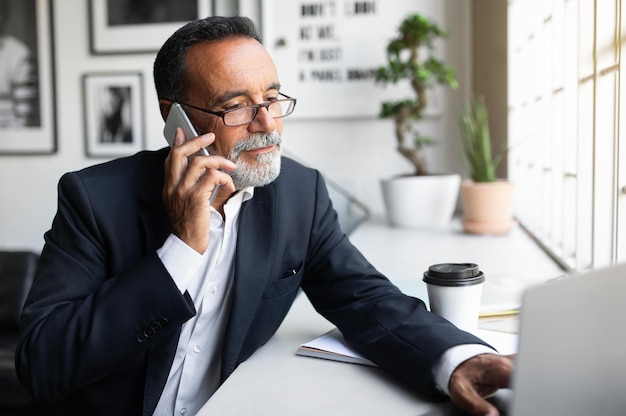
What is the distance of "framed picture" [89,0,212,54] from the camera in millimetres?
3182

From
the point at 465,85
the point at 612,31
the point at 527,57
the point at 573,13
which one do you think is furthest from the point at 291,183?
the point at 465,85

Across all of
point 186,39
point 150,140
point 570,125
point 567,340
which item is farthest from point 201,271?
point 150,140

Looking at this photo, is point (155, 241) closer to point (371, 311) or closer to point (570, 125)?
point (371, 311)

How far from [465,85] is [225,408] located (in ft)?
8.07

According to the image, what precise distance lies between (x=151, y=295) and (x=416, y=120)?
210 cm

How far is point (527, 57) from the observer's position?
8.37 ft

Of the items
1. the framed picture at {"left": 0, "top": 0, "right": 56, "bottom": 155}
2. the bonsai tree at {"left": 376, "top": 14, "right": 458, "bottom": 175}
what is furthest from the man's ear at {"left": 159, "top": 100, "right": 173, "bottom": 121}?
the framed picture at {"left": 0, "top": 0, "right": 56, "bottom": 155}

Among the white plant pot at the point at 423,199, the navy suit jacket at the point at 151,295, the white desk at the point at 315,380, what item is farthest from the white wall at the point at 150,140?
the navy suit jacket at the point at 151,295

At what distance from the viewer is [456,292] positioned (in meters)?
1.11

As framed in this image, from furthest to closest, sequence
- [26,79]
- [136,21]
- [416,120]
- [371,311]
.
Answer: [26,79] < [136,21] < [416,120] < [371,311]

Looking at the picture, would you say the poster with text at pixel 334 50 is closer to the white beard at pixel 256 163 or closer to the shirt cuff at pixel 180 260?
the white beard at pixel 256 163

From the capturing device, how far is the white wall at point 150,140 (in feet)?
10.0

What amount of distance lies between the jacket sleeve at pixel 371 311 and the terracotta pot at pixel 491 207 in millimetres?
→ 1134

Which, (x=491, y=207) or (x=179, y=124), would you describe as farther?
(x=491, y=207)
